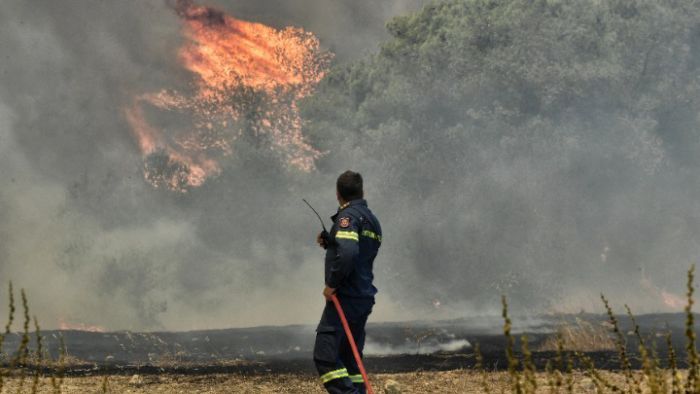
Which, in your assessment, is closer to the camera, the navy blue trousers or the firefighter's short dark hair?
the navy blue trousers

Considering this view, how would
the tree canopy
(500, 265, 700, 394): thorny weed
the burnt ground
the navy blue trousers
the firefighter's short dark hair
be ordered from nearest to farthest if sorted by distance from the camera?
(500, 265, 700, 394): thorny weed
the navy blue trousers
the firefighter's short dark hair
the burnt ground
the tree canopy

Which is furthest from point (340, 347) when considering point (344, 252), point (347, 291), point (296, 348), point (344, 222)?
point (296, 348)

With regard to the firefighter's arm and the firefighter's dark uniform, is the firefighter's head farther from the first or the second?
the firefighter's arm

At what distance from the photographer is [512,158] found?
34844 mm

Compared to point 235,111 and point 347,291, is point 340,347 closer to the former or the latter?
point 347,291

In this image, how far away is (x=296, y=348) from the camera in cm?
2025

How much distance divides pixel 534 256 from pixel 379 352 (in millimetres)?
17205

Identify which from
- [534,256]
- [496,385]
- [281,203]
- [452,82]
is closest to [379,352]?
[496,385]

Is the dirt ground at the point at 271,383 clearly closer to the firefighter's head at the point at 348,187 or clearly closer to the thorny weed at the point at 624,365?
the firefighter's head at the point at 348,187

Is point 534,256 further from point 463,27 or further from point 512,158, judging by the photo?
point 463,27

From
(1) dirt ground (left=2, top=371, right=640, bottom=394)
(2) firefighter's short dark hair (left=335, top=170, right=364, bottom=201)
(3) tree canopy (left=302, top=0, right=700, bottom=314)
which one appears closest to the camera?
(2) firefighter's short dark hair (left=335, top=170, right=364, bottom=201)

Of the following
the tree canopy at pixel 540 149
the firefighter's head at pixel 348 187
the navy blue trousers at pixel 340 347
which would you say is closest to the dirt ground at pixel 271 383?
the navy blue trousers at pixel 340 347

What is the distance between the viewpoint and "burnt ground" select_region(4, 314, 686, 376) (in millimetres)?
14711

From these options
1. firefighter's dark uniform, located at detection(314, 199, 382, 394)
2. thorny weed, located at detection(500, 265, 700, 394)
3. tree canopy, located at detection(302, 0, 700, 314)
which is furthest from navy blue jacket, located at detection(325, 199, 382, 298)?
tree canopy, located at detection(302, 0, 700, 314)
